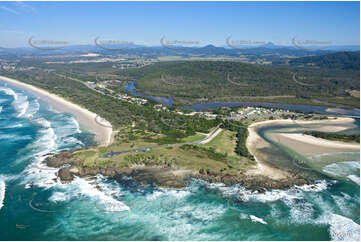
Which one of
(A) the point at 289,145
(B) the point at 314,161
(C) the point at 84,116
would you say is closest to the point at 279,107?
(A) the point at 289,145

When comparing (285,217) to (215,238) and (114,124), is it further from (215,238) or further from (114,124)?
(114,124)

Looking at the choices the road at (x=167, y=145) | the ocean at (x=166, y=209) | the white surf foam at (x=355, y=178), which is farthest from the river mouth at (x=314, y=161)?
the road at (x=167, y=145)

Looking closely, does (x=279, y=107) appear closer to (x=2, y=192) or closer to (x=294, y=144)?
(x=294, y=144)

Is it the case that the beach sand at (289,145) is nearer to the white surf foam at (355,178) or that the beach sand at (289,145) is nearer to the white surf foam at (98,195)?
the white surf foam at (355,178)

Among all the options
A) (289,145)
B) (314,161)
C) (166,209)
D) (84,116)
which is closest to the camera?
(166,209)

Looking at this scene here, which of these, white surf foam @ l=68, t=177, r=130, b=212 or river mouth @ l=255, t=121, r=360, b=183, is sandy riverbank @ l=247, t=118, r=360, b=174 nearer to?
river mouth @ l=255, t=121, r=360, b=183

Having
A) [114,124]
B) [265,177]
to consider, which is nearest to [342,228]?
[265,177]

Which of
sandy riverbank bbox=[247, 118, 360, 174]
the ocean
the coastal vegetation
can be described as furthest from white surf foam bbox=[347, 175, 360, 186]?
the coastal vegetation
